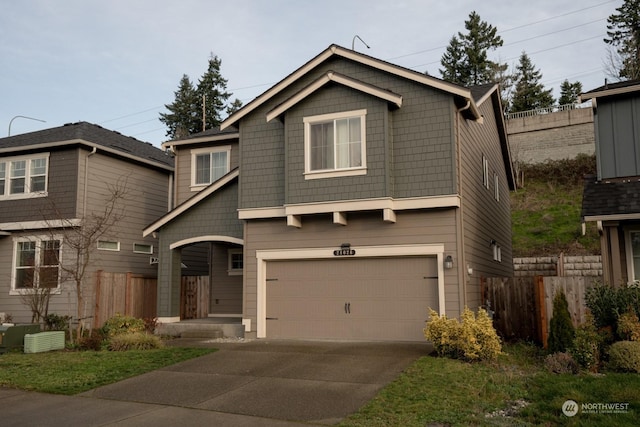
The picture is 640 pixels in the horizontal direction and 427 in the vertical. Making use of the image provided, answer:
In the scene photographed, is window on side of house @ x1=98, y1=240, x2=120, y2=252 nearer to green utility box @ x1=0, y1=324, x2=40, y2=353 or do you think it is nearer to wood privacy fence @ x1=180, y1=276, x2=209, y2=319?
wood privacy fence @ x1=180, y1=276, x2=209, y2=319

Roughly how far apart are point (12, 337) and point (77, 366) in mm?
3938

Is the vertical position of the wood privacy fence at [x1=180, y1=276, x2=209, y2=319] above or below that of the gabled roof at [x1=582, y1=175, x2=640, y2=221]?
below

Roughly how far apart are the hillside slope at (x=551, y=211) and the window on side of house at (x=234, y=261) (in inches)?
552

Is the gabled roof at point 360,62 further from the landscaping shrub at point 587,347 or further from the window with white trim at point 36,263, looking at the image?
the window with white trim at point 36,263

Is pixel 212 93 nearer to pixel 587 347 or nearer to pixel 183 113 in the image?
pixel 183 113

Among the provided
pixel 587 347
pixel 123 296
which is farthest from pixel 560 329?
pixel 123 296

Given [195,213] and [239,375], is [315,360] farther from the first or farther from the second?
[195,213]

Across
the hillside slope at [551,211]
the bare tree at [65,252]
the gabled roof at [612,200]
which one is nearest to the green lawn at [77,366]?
the bare tree at [65,252]

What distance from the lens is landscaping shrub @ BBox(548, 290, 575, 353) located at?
435 inches

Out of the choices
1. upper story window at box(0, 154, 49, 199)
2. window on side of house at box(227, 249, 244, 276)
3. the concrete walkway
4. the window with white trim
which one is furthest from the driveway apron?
upper story window at box(0, 154, 49, 199)

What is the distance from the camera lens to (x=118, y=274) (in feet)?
61.3

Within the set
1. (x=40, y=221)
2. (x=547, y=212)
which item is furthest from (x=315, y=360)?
(x=547, y=212)

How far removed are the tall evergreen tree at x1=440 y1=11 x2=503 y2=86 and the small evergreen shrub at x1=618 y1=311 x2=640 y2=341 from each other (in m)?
37.5

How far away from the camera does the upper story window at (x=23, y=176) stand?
19.2m
